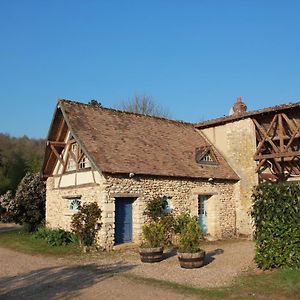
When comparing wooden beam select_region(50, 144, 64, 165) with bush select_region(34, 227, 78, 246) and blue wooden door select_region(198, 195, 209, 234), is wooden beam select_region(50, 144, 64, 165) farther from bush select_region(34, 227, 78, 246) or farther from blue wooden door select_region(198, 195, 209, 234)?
blue wooden door select_region(198, 195, 209, 234)

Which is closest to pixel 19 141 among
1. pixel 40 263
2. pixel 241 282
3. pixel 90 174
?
pixel 90 174

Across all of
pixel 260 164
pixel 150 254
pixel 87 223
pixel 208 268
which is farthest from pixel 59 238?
pixel 260 164

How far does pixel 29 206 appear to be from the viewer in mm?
20453

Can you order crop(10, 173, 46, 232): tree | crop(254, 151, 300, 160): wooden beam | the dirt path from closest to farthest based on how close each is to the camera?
1. the dirt path
2. crop(254, 151, 300, 160): wooden beam
3. crop(10, 173, 46, 232): tree

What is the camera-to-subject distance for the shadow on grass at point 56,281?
8.08 metres

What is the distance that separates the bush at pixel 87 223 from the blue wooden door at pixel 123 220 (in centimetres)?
101

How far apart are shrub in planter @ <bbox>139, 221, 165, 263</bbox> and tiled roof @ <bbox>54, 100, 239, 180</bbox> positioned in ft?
11.1

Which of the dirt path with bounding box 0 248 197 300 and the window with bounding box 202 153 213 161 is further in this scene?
the window with bounding box 202 153 213 161

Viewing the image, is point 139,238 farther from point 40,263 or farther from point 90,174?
point 40,263

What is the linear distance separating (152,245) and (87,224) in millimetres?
3322

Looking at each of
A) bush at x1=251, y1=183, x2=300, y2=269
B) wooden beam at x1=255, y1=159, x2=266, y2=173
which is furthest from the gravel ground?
wooden beam at x1=255, y1=159, x2=266, y2=173

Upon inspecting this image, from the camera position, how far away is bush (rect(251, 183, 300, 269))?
9.21m

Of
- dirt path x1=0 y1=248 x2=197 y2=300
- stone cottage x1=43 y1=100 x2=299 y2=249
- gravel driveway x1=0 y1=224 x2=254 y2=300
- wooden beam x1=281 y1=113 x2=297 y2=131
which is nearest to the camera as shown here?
dirt path x1=0 y1=248 x2=197 y2=300

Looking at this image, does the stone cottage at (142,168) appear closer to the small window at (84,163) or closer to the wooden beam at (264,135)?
the small window at (84,163)
